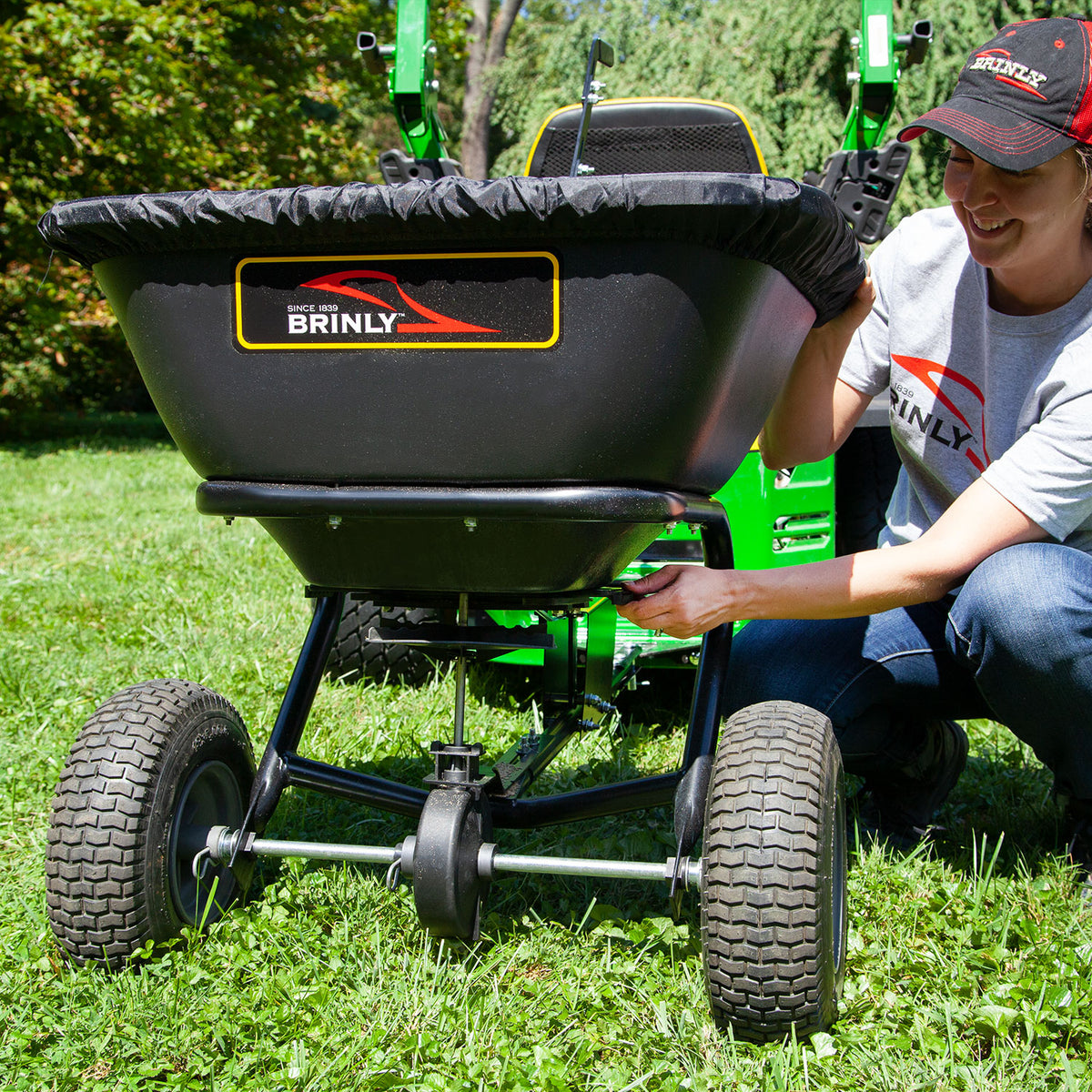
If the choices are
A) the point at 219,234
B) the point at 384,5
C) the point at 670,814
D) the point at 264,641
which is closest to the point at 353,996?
the point at 670,814

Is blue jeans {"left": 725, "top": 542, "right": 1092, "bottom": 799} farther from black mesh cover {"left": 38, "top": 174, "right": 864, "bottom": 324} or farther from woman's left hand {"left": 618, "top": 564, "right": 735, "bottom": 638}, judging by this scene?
black mesh cover {"left": 38, "top": 174, "right": 864, "bottom": 324}

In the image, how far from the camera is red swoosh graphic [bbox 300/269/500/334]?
1166 mm

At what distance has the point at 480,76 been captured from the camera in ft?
38.6

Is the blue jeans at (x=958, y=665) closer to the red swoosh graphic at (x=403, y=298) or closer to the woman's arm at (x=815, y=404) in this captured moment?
the woman's arm at (x=815, y=404)

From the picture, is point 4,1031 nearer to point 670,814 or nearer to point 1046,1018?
point 670,814

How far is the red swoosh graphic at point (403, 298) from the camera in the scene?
1.17 m

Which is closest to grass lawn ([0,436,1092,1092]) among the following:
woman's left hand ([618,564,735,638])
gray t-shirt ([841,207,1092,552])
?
woman's left hand ([618,564,735,638])

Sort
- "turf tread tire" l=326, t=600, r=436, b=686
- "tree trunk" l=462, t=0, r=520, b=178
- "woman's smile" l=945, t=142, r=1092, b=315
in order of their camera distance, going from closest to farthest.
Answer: "woman's smile" l=945, t=142, r=1092, b=315
"turf tread tire" l=326, t=600, r=436, b=686
"tree trunk" l=462, t=0, r=520, b=178

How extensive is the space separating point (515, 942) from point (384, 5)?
54.3ft

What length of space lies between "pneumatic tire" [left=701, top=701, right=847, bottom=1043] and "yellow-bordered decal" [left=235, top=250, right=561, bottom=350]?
0.60 metres

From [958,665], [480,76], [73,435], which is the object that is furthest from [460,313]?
[480,76]

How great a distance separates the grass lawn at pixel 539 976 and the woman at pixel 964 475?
258 millimetres

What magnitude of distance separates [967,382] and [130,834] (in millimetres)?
1423

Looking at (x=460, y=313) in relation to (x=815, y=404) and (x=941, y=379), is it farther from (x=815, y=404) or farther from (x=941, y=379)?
(x=941, y=379)
